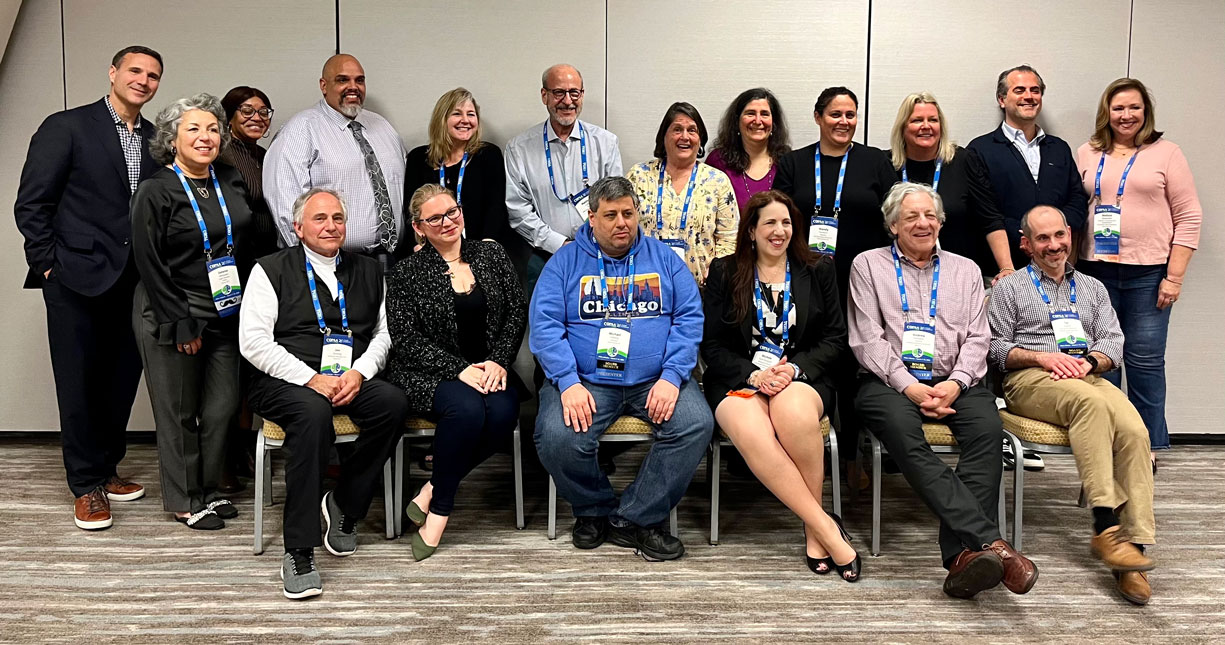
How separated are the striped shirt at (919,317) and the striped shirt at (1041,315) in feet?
0.35

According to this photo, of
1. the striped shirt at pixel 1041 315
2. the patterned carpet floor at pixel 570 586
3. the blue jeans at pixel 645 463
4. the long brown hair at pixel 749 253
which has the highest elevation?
the long brown hair at pixel 749 253

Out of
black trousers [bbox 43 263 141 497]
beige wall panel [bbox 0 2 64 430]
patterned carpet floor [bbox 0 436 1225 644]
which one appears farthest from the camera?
beige wall panel [bbox 0 2 64 430]

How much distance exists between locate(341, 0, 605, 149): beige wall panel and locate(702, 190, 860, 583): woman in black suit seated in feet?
5.42

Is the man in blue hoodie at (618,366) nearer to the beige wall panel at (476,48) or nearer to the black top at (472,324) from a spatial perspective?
the black top at (472,324)

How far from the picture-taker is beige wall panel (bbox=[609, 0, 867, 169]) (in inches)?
184

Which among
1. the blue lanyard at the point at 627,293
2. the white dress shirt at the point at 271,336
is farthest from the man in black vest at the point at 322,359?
the blue lanyard at the point at 627,293

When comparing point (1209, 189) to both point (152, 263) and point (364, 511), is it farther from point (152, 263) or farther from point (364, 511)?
point (152, 263)

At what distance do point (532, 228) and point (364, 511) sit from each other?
4.69 ft

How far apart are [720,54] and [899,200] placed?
5.27 ft

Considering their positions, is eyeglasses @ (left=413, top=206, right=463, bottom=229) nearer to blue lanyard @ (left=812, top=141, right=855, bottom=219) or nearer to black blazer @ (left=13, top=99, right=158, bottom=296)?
black blazer @ (left=13, top=99, right=158, bottom=296)

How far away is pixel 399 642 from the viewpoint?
103 inches

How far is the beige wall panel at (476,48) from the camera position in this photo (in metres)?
4.65

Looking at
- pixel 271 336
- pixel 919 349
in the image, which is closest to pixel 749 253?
pixel 919 349

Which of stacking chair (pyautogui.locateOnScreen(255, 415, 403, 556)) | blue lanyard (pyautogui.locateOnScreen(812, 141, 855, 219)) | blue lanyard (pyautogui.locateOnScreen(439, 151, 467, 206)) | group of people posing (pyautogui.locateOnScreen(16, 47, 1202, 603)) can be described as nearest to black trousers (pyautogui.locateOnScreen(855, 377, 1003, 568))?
group of people posing (pyautogui.locateOnScreen(16, 47, 1202, 603))
